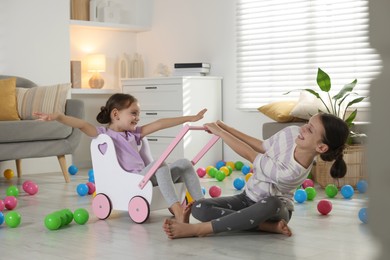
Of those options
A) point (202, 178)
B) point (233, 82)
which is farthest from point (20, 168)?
point (233, 82)

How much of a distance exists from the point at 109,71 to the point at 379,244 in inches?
241

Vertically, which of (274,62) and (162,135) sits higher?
(274,62)

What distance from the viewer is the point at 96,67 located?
5.94 metres

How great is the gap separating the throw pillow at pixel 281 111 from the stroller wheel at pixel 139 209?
2170 millimetres

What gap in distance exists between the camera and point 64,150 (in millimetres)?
4680

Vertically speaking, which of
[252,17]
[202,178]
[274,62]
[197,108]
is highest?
[252,17]

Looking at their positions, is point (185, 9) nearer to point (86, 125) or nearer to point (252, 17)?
point (252, 17)

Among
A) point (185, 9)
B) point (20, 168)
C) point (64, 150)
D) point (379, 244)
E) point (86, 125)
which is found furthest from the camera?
point (185, 9)

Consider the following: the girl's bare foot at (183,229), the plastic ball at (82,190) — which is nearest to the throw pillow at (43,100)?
the plastic ball at (82,190)

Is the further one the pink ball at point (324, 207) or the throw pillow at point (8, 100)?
the throw pillow at point (8, 100)

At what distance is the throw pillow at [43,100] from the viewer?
4781 millimetres

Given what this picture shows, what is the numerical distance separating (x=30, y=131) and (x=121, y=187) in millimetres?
1858

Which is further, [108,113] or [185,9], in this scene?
[185,9]

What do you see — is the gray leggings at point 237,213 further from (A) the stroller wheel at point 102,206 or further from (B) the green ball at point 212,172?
(B) the green ball at point 212,172
